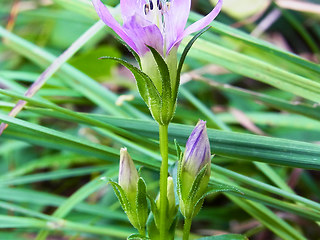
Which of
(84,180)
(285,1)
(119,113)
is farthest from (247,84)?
(119,113)

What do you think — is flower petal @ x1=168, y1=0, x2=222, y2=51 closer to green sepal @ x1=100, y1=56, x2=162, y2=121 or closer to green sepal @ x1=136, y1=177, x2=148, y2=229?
green sepal @ x1=100, y1=56, x2=162, y2=121

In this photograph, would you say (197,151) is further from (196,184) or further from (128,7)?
(128,7)

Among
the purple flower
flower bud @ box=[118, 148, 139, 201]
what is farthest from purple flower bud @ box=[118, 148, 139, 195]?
the purple flower

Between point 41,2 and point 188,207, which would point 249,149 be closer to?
point 188,207

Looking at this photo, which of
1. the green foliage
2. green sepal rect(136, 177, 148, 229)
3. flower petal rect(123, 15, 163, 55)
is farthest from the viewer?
the green foliage

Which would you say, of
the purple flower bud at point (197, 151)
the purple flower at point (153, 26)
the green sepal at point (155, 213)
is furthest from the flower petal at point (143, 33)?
the green sepal at point (155, 213)
